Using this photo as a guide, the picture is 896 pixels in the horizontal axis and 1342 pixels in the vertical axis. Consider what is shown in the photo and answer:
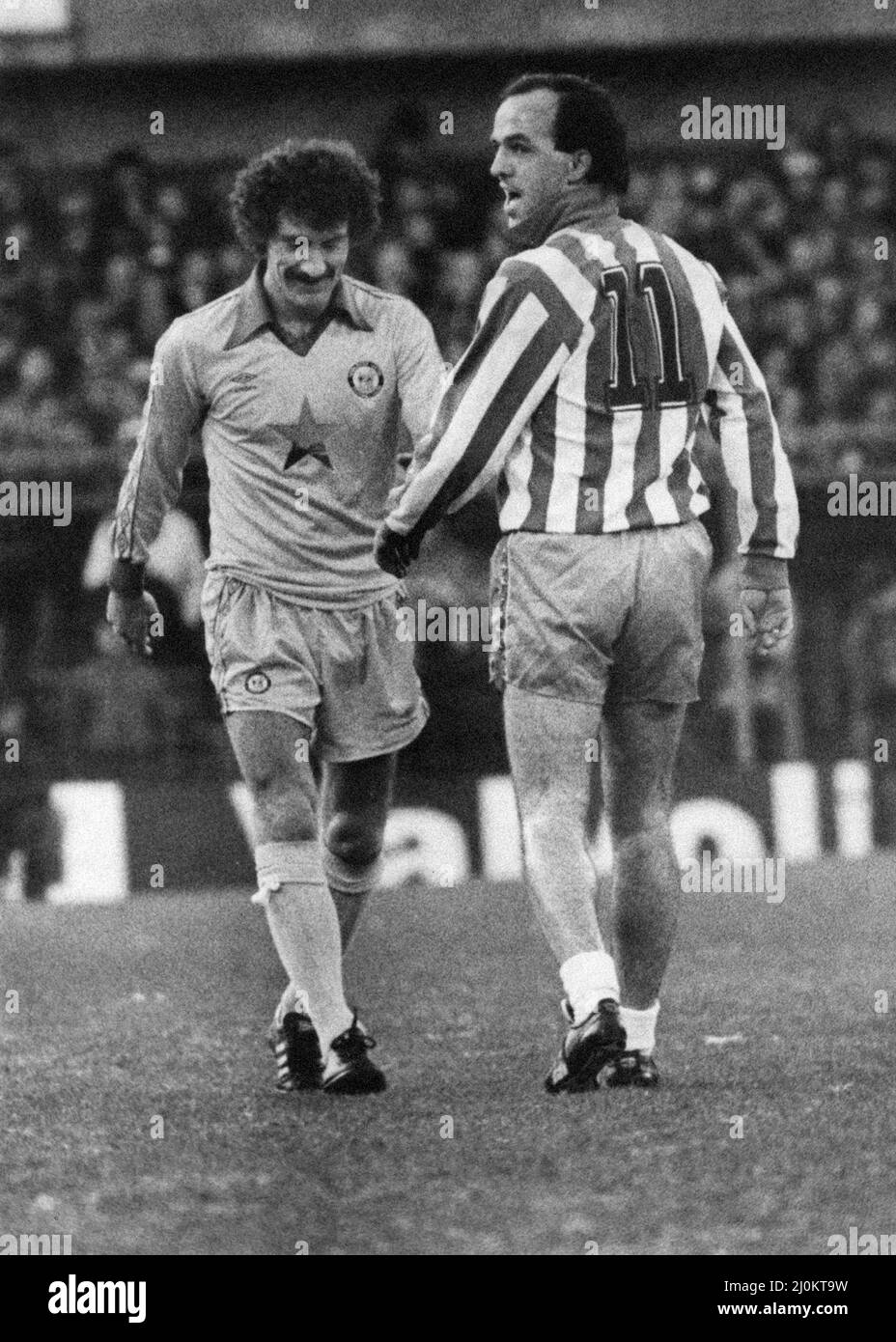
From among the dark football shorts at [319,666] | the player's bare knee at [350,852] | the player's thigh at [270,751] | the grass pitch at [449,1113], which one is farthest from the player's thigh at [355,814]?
the grass pitch at [449,1113]

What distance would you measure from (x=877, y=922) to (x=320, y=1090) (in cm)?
386

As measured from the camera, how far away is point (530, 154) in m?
6.05

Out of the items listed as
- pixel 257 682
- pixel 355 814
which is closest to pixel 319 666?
pixel 257 682

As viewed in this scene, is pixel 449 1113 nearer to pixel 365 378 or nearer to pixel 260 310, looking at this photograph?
pixel 365 378

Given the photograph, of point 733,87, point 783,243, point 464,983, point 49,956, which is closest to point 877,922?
point 464,983

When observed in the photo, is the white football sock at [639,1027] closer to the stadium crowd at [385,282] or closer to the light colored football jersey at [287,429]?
the light colored football jersey at [287,429]

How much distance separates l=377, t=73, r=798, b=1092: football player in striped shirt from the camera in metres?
5.90

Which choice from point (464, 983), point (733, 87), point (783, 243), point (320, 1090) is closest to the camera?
point (320, 1090)

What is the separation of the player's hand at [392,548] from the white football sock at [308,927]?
0.73 meters

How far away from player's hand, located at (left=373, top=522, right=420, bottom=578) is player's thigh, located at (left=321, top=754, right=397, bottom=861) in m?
0.77

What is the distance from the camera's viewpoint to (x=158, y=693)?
41.0 feet

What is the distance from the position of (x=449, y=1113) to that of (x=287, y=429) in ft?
5.44

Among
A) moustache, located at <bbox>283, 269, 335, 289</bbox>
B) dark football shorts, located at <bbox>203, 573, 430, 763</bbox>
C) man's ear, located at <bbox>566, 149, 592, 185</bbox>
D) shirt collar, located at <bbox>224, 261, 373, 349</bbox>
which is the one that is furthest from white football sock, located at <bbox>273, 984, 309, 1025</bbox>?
man's ear, located at <bbox>566, 149, 592, 185</bbox>
